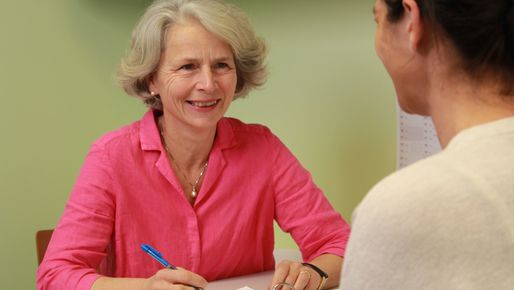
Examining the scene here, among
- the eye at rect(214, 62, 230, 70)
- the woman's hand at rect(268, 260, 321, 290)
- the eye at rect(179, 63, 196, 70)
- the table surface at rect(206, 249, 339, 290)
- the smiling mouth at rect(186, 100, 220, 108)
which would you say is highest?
the eye at rect(179, 63, 196, 70)

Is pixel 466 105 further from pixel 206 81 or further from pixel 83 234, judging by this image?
pixel 83 234

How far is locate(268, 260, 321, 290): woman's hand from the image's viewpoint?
4.53 feet

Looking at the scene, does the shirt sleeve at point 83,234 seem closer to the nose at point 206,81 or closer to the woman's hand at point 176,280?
the woman's hand at point 176,280

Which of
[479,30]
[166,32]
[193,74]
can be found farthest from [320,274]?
[479,30]

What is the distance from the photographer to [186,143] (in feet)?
5.43

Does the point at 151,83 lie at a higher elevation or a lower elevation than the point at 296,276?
higher

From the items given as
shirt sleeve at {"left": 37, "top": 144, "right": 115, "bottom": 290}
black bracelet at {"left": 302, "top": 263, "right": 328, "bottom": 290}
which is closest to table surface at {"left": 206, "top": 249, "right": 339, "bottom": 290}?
black bracelet at {"left": 302, "top": 263, "right": 328, "bottom": 290}

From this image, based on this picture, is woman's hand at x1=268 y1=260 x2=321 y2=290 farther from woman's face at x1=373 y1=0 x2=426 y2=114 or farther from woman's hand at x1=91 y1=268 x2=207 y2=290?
woman's face at x1=373 y1=0 x2=426 y2=114

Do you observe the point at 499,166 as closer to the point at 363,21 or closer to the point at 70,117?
the point at 363,21

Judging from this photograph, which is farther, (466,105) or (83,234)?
(83,234)

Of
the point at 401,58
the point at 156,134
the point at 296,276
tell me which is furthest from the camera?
the point at 156,134

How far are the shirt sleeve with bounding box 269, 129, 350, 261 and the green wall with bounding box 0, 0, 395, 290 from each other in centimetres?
38

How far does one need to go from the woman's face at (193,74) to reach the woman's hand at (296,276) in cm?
44

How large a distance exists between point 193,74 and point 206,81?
0.05m
